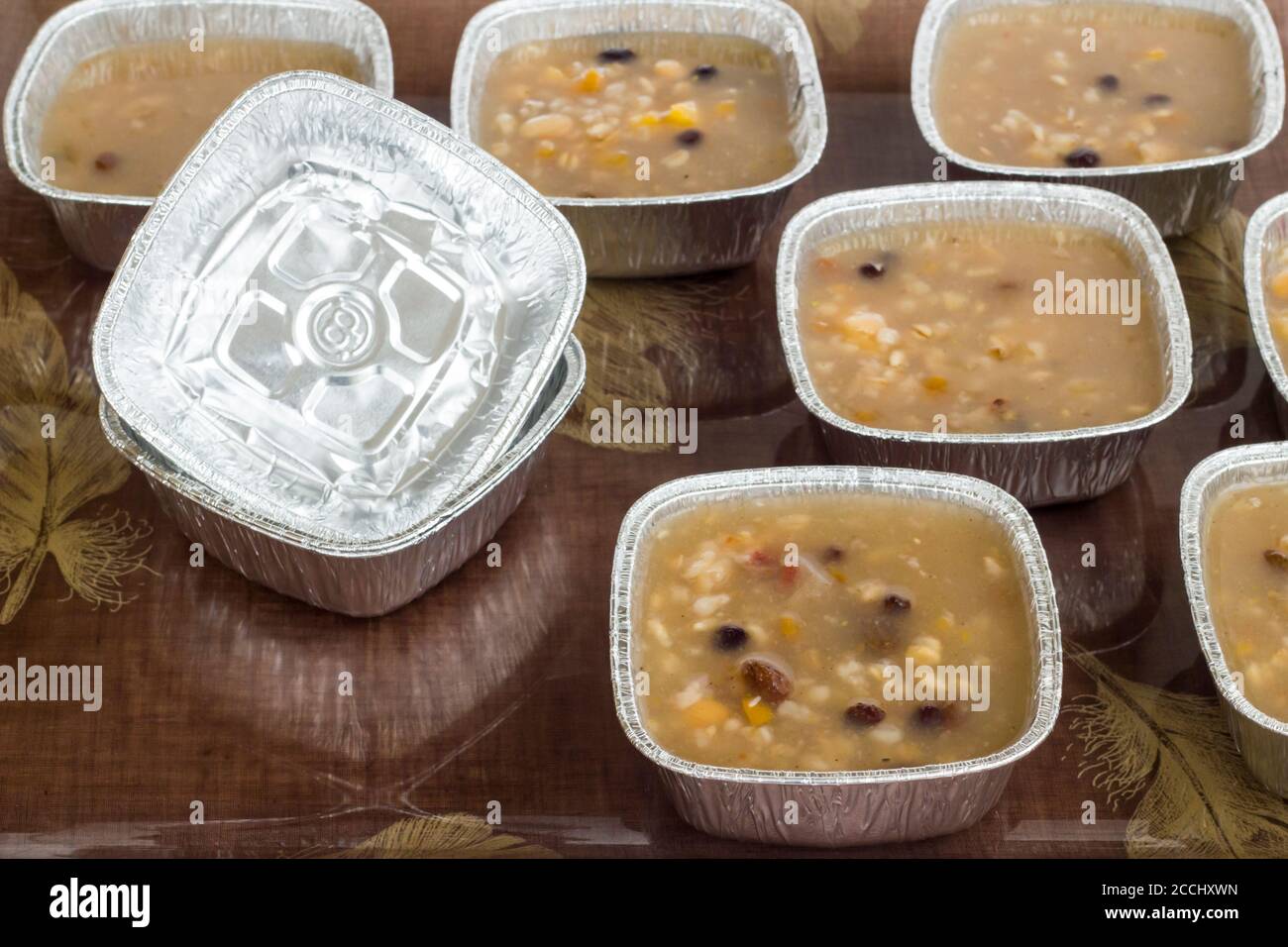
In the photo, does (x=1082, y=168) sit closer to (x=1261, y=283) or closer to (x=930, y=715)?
(x=1261, y=283)

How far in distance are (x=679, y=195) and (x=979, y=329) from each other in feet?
1.89

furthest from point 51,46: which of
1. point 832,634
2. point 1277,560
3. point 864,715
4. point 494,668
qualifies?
point 1277,560

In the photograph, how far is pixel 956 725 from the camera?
7.27ft

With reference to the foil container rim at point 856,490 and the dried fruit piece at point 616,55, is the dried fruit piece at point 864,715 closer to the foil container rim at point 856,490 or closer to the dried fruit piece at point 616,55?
the foil container rim at point 856,490

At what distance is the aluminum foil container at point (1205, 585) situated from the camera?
2219 millimetres

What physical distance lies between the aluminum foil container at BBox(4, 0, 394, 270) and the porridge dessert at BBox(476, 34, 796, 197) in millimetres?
267

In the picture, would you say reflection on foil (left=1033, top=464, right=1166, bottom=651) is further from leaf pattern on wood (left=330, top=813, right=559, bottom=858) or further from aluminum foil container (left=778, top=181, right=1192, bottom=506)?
leaf pattern on wood (left=330, top=813, right=559, bottom=858)

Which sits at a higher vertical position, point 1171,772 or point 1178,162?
point 1178,162

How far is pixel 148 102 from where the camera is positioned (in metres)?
3.18

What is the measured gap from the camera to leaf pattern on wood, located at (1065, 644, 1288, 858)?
7.54 ft

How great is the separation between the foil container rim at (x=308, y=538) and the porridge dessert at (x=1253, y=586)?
39.5 inches

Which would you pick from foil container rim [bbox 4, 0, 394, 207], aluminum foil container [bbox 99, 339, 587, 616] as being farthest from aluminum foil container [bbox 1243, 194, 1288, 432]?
foil container rim [bbox 4, 0, 394, 207]

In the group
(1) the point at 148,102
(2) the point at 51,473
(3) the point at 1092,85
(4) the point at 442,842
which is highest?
(3) the point at 1092,85
